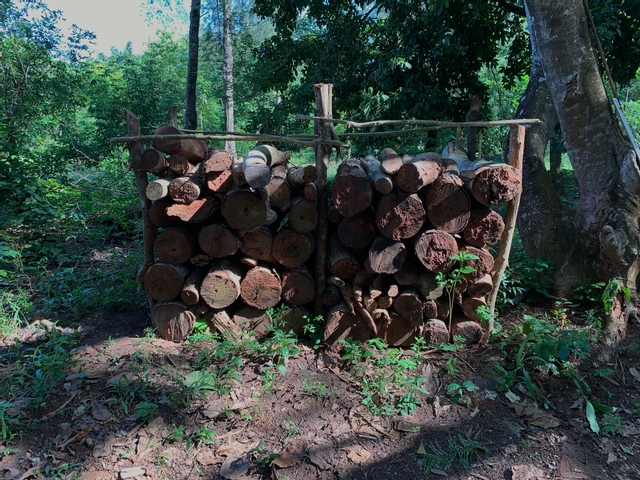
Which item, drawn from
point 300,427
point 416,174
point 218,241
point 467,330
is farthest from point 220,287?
point 467,330

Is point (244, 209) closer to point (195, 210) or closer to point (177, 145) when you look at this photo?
point (195, 210)

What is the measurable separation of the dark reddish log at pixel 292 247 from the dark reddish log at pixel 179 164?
0.93m

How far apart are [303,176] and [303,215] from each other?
0.31 meters

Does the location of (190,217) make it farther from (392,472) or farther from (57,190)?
(57,190)

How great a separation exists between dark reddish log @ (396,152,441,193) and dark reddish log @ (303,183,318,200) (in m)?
0.67

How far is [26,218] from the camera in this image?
18.2 ft

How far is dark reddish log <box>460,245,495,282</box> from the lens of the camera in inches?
131

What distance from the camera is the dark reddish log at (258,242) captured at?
135 inches

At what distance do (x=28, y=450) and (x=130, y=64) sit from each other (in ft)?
40.8

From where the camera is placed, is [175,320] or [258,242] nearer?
[258,242]

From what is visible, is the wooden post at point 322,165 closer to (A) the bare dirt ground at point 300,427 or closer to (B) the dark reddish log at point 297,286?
(B) the dark reddish log at point 297,286

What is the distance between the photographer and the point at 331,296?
3590 mm

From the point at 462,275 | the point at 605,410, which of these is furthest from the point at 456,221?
the point at 605,410

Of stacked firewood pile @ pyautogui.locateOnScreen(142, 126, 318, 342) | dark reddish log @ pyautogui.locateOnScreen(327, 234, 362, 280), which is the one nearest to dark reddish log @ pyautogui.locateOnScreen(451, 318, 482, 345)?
dark reddish log @ pyautogui.locateOnScreen(327, 234, 362, 280)
